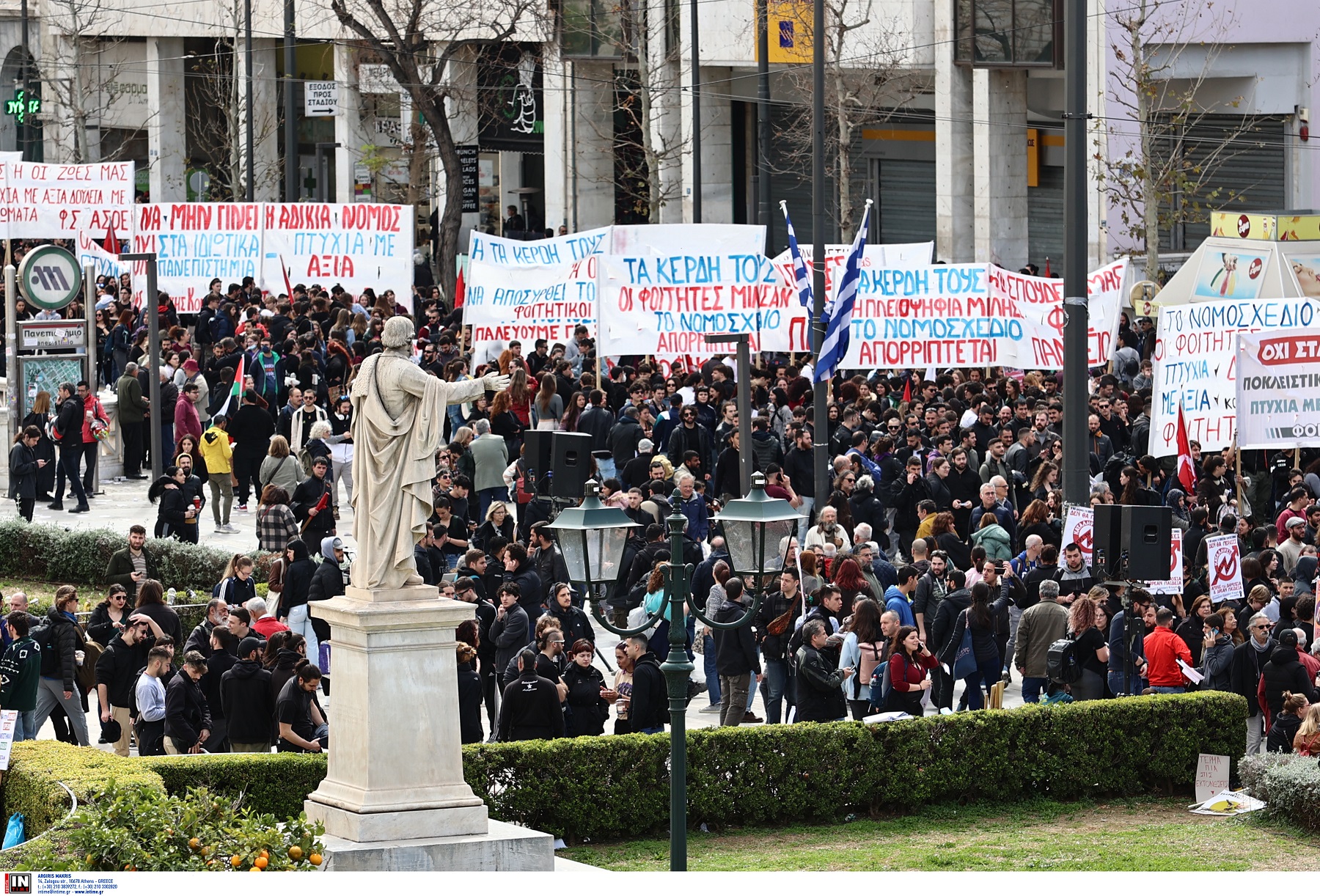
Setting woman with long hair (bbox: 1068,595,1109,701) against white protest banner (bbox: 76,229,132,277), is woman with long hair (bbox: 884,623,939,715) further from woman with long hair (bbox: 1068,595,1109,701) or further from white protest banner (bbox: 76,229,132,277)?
white protest banner (bbox: 76,229,132,277)

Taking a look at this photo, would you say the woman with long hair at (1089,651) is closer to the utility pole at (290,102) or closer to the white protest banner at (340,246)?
the white protest banner at (340,246)

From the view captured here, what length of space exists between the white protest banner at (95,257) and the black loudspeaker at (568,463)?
424 inches

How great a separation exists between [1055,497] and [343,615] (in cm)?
1013

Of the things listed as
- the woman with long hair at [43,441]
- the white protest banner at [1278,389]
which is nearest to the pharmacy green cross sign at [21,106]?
the woman with long hair at [43,441]

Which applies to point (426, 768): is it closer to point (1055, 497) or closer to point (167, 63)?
point (1055, 497)

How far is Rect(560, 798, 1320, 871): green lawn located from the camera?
48.0ft

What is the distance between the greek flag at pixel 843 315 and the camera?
953 inches

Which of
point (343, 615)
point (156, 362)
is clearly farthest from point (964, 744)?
point (156, 362)

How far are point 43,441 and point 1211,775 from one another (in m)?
14.6

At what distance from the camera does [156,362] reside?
87.5 ft

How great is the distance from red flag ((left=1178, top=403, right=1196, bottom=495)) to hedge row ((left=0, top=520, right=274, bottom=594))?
9135 millimetres

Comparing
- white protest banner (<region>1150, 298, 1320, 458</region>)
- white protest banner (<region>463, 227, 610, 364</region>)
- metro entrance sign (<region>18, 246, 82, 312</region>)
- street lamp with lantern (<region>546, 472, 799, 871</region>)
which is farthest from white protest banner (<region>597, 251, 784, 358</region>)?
street lamp with lantern (<region>546, 472, 799, 871</region>)

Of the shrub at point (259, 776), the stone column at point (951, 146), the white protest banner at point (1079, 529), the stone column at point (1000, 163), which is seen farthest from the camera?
the stone column at point (951, 146)

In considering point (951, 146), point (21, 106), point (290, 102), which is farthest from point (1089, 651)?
point (21, 106)
